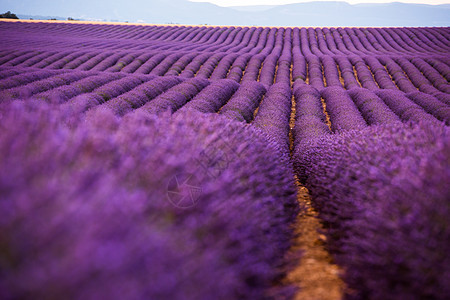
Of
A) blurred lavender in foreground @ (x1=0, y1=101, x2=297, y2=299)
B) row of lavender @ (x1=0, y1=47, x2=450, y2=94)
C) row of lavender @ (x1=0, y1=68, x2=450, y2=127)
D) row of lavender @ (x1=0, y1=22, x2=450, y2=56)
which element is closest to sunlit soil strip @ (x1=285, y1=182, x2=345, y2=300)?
blurred lavender in foreground @ (x1=0, y1=101, x2=297, y2=299)

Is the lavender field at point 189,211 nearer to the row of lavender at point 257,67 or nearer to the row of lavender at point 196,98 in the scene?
the row of lavender at point 196,98

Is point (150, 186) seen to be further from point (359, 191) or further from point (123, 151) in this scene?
point (359, 191)

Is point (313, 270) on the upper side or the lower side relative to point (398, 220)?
lower

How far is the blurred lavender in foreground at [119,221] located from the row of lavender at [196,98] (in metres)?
5.41

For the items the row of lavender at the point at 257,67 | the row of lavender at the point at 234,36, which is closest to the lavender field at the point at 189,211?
the row of lavender at the point at 257,67

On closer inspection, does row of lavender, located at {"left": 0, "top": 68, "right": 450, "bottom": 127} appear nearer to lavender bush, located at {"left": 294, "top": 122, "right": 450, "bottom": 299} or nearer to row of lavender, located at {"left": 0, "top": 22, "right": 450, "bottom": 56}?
lavender bush, located at {"left": 294, "top": 122, "right": 450, "bottom": 299}

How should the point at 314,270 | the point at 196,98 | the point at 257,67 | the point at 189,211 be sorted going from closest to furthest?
the point at 189,211 → the point at 314,270 → the point at 196,98 → the point at 257,67

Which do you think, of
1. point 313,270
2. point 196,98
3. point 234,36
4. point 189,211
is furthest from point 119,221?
point 234,36

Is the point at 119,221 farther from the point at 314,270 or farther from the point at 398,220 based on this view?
the point at 314,270

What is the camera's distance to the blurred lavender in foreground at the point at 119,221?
0.86 meters

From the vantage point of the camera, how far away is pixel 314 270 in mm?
2604

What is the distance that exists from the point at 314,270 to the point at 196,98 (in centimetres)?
733

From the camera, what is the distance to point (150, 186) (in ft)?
5.40

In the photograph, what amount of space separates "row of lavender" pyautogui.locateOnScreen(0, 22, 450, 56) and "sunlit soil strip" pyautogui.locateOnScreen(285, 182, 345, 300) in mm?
24875
